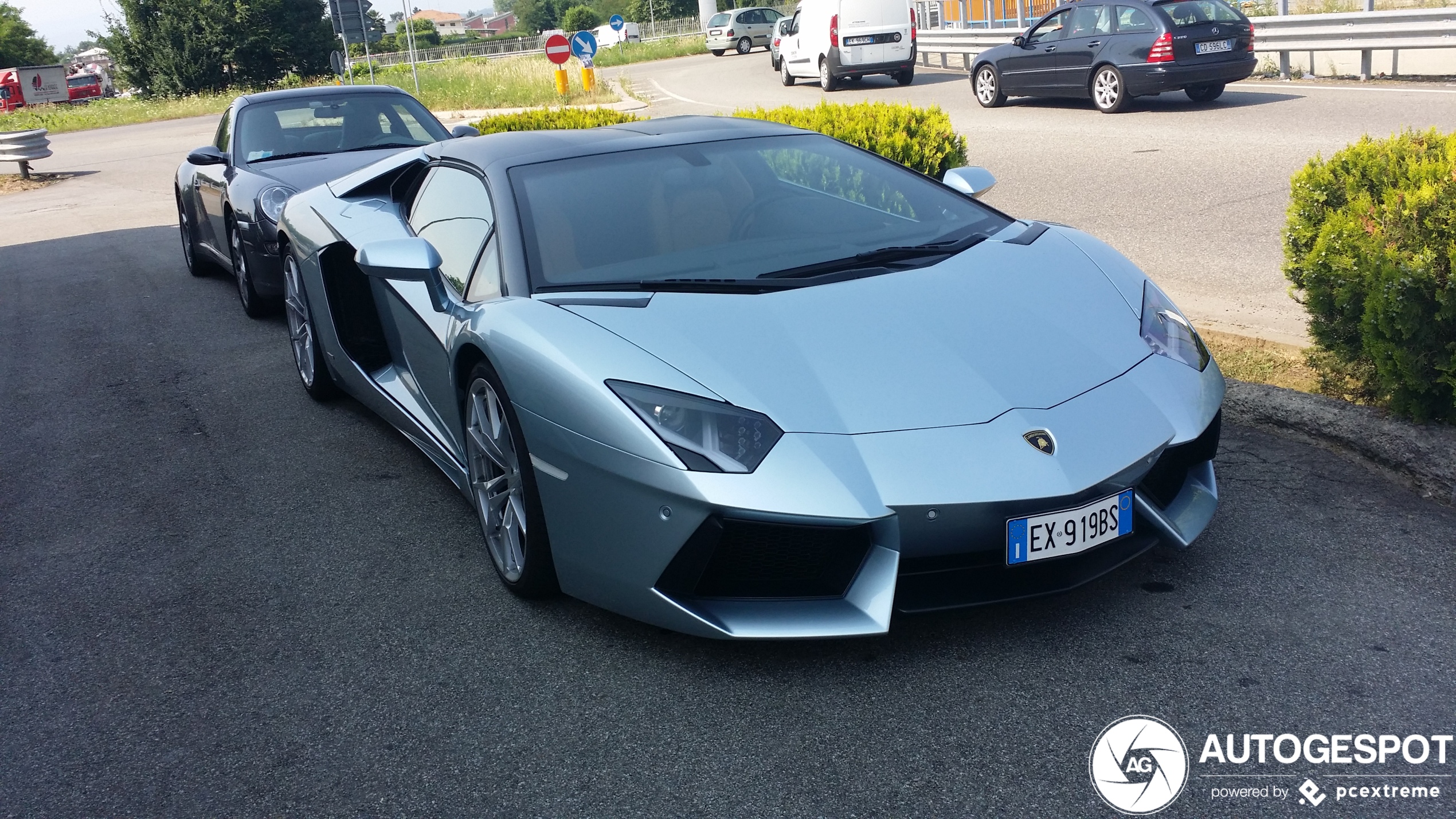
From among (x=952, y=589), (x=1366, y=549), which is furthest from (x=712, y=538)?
(x=1366, y=549)

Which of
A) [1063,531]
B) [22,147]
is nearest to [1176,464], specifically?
[1063,531]

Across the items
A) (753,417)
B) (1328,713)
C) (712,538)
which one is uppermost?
(753,417)

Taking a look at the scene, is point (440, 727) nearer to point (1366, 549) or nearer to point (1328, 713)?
point (1328, 713)

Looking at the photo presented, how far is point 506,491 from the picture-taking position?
3621 mm

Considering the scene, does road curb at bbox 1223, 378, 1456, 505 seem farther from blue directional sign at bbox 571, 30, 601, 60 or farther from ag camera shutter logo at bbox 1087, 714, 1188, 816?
blue directional sign at bbox 571, 30, 601, 60

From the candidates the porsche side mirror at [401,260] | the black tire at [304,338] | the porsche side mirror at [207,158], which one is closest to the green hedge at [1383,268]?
the porsche side mirror at [401,260]

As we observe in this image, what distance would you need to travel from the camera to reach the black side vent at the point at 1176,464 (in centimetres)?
311

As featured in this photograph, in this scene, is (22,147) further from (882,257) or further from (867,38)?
(882,257)

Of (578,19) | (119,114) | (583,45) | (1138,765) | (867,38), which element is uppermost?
(578,19)

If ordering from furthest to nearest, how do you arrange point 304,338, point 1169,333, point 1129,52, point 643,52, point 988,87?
point 643,52, point 988,87, point 1129,52, point 304,338, point 1169,333

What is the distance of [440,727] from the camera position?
295cm

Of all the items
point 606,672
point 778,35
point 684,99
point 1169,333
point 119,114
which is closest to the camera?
point 606,672

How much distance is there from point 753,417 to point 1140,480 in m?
1.00

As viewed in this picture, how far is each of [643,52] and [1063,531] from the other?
52.0m
